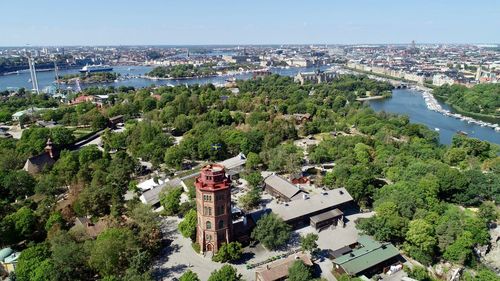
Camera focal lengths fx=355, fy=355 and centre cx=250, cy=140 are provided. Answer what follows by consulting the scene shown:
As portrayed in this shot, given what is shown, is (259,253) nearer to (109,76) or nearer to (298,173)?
(298,173)

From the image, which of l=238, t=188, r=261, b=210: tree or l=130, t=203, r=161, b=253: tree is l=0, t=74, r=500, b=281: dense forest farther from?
l=238, t=188, r=261, b=210: tree

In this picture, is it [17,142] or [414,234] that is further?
[17,142]

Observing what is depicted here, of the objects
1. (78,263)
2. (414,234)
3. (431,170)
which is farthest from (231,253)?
(431,170)

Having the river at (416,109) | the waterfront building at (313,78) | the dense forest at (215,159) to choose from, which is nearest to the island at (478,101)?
the river at (416,109)

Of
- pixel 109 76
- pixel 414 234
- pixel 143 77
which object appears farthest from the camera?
pixel 143 77

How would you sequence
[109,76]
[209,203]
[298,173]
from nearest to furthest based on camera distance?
[209,203], [298,173], [109,76]

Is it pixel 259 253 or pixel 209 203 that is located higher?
pixel 209 203
